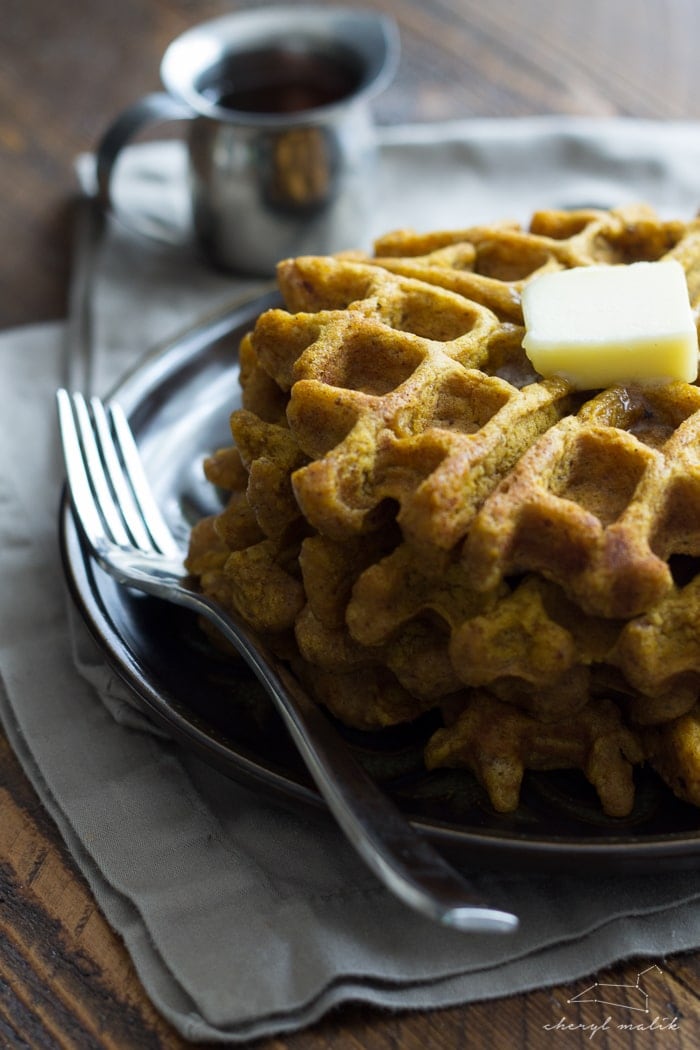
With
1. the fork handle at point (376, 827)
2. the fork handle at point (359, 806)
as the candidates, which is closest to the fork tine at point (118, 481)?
the fork handle at point (359, 806)

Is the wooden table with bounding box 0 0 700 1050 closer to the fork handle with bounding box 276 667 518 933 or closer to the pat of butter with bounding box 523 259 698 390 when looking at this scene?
the pat of butter with bounding box 523 259 698 390

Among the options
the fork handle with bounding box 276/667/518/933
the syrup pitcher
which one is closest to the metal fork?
the fork handle with bounding box 276/667/518/933

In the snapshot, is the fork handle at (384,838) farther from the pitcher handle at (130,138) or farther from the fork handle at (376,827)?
the pitcher handle at (130,138)

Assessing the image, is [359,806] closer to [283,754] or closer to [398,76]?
[283,754]

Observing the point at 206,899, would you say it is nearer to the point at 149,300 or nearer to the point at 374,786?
the point at 374,786

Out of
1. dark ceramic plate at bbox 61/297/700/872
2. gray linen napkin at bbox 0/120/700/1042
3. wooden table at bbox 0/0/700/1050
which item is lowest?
gray linen napkin at bbox 0/120/700/1042

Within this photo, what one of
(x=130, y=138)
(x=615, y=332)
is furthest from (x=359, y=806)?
(x=130, y=138)

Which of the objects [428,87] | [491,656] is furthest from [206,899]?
[428,87]

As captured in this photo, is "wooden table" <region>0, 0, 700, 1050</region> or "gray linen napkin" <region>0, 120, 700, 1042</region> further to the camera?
"wooden table" <region>0, 0, 700, 1050</region>
